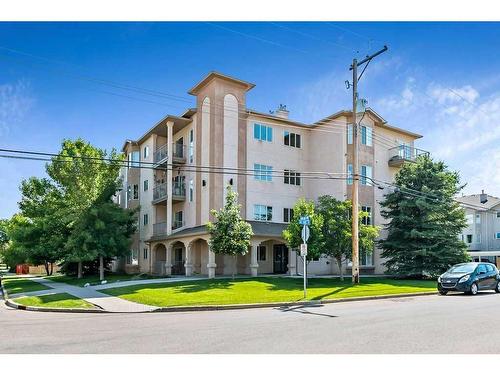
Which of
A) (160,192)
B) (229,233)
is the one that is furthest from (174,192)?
(229,233)

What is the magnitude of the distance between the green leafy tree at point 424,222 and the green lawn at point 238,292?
21.1ft

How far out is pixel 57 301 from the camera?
18281 millimetres

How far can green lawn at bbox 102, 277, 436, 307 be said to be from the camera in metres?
17.1

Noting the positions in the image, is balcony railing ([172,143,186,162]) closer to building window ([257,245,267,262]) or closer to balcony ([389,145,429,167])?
building window ([257,245,267,262])

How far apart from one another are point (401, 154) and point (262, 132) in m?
12.8

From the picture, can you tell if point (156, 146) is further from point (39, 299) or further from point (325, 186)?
point (39, 299)

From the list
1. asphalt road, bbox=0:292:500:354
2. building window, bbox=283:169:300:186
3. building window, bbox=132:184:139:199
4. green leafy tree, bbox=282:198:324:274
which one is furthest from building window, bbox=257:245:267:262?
asphalt road, bbox=0:292:500:354

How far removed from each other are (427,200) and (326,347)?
952 inches

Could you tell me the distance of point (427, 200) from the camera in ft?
98.8

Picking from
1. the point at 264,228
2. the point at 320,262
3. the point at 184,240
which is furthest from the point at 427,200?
the point at 184,240

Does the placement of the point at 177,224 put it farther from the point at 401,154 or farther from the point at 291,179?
the point at 401,154

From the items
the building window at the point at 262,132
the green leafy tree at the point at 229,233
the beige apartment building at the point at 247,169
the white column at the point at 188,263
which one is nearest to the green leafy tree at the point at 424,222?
the beige apartment building at the point at 247,169

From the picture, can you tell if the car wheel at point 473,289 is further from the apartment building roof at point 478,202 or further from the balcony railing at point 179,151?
the apartment building roof at point 478,202

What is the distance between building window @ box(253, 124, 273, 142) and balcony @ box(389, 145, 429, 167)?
10707mm
